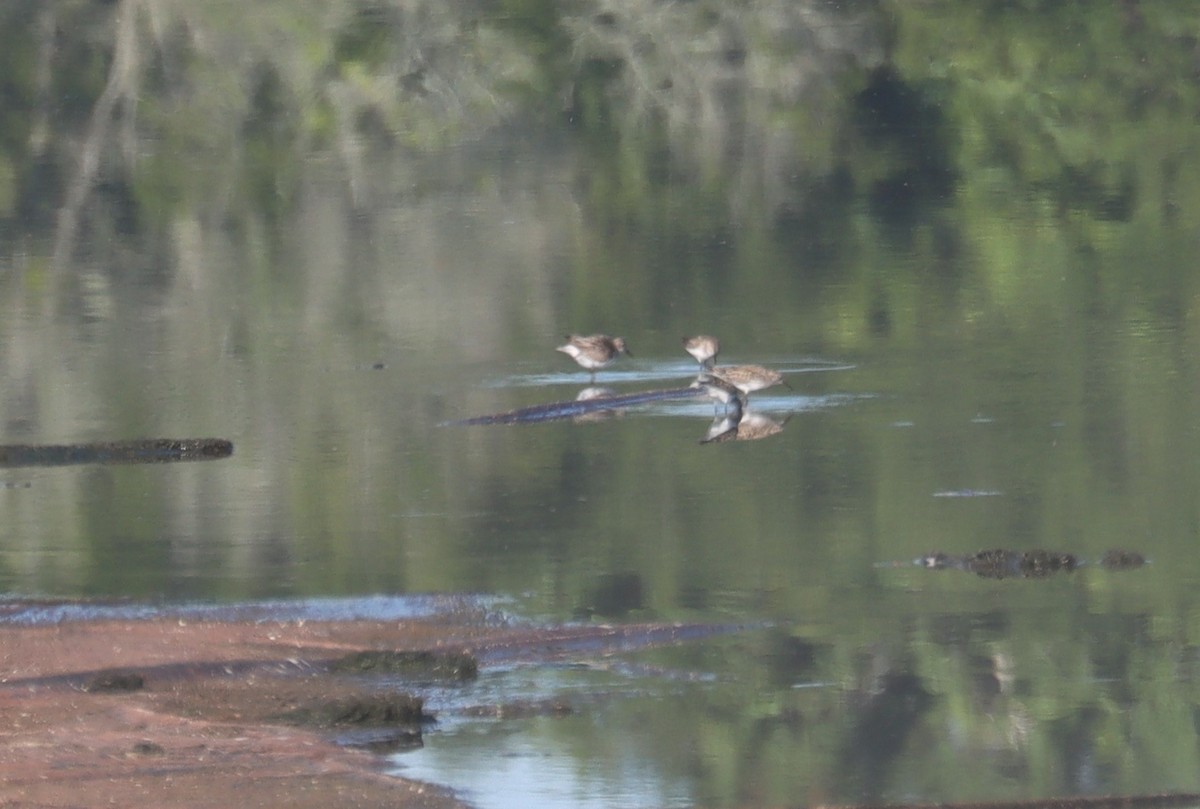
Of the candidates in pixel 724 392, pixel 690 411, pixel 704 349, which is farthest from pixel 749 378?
pixel 704 349

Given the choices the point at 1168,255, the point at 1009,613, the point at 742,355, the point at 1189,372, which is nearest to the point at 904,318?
the point at 742,355

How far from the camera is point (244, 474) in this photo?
11688 mm

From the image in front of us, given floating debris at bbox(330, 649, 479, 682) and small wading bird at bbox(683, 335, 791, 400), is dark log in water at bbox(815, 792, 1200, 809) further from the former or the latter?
small wading bird at bbox(683, 335, 791, 400)

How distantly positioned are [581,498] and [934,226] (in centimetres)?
1121

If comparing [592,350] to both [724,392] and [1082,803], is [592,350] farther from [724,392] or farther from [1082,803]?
[1082,803]

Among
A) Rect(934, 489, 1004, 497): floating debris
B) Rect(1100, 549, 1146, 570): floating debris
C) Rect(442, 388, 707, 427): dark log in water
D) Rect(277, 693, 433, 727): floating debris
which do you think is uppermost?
Rect(442, 388, 707, 427): dark log in water

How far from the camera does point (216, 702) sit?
785 cm

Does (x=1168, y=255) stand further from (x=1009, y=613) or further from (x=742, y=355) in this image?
(x=1009, y=613)

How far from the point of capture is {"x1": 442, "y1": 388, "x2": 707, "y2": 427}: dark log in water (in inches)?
498

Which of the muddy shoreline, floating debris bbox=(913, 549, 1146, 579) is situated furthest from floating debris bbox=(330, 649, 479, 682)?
floating debris bbox=(913, 549, 1146, 579)

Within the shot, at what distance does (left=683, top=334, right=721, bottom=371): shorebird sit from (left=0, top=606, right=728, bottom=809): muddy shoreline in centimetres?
471

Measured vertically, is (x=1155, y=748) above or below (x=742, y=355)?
below

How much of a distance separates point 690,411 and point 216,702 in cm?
520

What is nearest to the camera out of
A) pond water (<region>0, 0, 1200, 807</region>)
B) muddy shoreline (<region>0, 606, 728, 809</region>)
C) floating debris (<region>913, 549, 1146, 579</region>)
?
muddy shoreline (<region>0, 606, 728, 809</region>)
